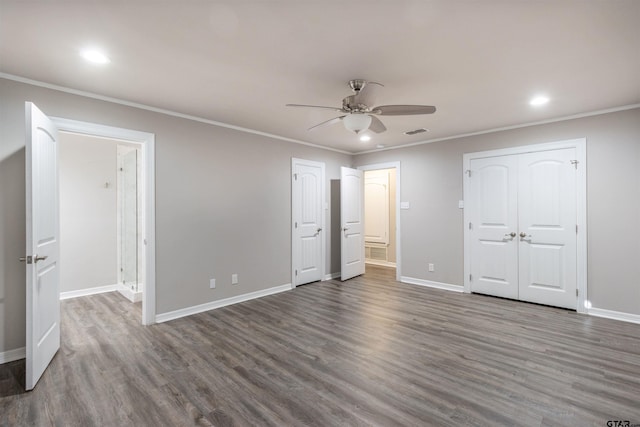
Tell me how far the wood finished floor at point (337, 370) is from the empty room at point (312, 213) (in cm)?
2

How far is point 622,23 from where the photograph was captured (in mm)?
1967


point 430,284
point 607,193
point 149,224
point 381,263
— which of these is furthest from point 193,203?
point 607,193

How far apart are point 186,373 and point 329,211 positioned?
3.85 meters

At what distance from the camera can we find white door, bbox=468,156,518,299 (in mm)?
4441

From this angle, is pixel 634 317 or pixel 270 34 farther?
pixel 634 317

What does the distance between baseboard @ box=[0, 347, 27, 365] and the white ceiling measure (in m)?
A: 2.42

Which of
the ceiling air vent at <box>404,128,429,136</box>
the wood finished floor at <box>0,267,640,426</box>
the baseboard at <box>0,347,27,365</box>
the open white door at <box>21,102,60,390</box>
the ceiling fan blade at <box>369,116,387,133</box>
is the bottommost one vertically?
the wood finished floor at <box>0,267,640,426</box>

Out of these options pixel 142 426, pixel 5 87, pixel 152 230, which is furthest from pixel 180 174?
pixel 142 426

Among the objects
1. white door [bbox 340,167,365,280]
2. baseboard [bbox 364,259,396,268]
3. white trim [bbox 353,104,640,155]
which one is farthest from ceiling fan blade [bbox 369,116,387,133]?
baseboard [bbox 364,259,396,268]

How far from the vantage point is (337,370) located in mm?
2529

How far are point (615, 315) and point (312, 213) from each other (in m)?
4.27

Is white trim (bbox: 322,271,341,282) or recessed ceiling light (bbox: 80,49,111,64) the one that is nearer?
recessed ceiling light (bbox: 80,49,111,64)

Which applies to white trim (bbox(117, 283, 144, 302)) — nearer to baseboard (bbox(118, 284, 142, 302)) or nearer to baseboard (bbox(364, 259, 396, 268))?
baseboard (bbox(118, 284, 142, 302))

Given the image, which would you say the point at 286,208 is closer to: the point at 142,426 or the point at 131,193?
the point at 131,193
